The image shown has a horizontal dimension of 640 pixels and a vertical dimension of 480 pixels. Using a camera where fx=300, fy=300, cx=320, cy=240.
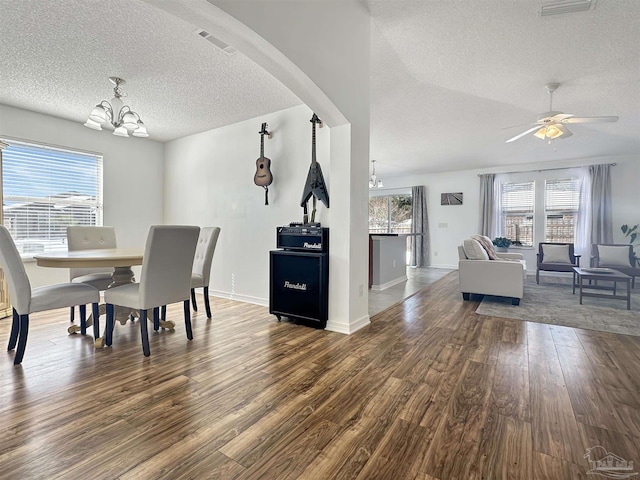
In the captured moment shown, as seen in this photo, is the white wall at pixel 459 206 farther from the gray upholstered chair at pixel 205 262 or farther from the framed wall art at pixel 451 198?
the gray upholstered chair at pixel 205 262

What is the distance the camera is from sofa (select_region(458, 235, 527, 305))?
3.97m

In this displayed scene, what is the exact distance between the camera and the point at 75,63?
2779 millimetres

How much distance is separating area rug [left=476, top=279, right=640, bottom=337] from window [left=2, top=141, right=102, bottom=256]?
571cm

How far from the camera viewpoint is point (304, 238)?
312 cm

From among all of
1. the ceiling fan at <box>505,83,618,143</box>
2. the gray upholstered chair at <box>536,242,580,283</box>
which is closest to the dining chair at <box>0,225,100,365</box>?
the ceiling fan at <box>505,83,618,143</box>

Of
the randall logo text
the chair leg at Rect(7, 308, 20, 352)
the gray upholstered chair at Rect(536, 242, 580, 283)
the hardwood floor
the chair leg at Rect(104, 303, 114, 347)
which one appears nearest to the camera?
the hardwood floor

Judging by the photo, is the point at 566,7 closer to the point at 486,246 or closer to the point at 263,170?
the point at 263,170

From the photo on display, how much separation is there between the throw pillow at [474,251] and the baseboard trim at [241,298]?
2946mm

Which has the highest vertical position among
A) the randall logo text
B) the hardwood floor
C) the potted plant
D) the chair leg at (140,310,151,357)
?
the potted plant

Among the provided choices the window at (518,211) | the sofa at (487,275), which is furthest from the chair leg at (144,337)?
the window at (518,211)

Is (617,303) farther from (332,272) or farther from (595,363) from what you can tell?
(332,272)

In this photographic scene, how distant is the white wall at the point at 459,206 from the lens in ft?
20.7

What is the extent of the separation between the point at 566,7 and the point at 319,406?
3.24m

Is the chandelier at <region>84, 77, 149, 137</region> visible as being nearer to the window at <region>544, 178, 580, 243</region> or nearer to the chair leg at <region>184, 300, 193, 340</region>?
the chair leg at <region>184, 300, 193, 340</region>
